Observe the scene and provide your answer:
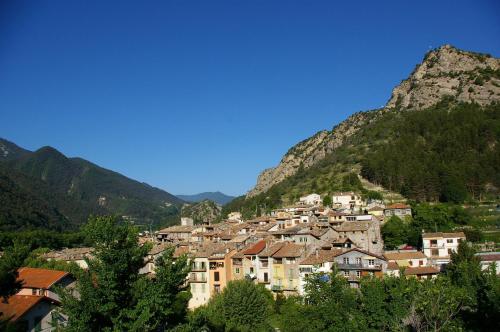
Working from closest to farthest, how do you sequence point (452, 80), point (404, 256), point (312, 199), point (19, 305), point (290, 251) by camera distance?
point (19, 305) → point (290, 251) → point (404, 256) → point (312, 199) → point (452, 80)

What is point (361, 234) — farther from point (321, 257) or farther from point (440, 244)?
point (321, 257)

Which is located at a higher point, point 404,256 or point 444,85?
point 444,85

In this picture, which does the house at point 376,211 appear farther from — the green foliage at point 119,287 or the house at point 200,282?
the green foliage at point 119,287

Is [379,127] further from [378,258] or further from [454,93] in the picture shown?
[378,258]

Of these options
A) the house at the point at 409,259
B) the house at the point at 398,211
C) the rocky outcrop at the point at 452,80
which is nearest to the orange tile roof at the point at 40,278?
the house at the point at 409,259

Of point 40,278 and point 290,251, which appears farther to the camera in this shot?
point 290,251

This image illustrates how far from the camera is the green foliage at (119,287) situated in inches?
655

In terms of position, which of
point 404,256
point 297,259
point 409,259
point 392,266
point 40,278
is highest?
point 297,259

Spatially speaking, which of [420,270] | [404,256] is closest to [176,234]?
[404,256]

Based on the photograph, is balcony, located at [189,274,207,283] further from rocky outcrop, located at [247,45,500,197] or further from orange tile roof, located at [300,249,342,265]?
rocky outcrop, located at [247,45,500,197]

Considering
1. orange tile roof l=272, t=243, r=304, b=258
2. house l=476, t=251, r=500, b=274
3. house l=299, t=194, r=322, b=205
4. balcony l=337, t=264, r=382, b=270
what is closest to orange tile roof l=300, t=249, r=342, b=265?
orange tile roof l=272, t=243, r=304, b=258

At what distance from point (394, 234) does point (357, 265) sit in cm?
2346

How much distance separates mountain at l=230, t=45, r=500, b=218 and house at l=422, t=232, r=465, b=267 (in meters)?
29.4

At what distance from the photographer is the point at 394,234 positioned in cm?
6900
